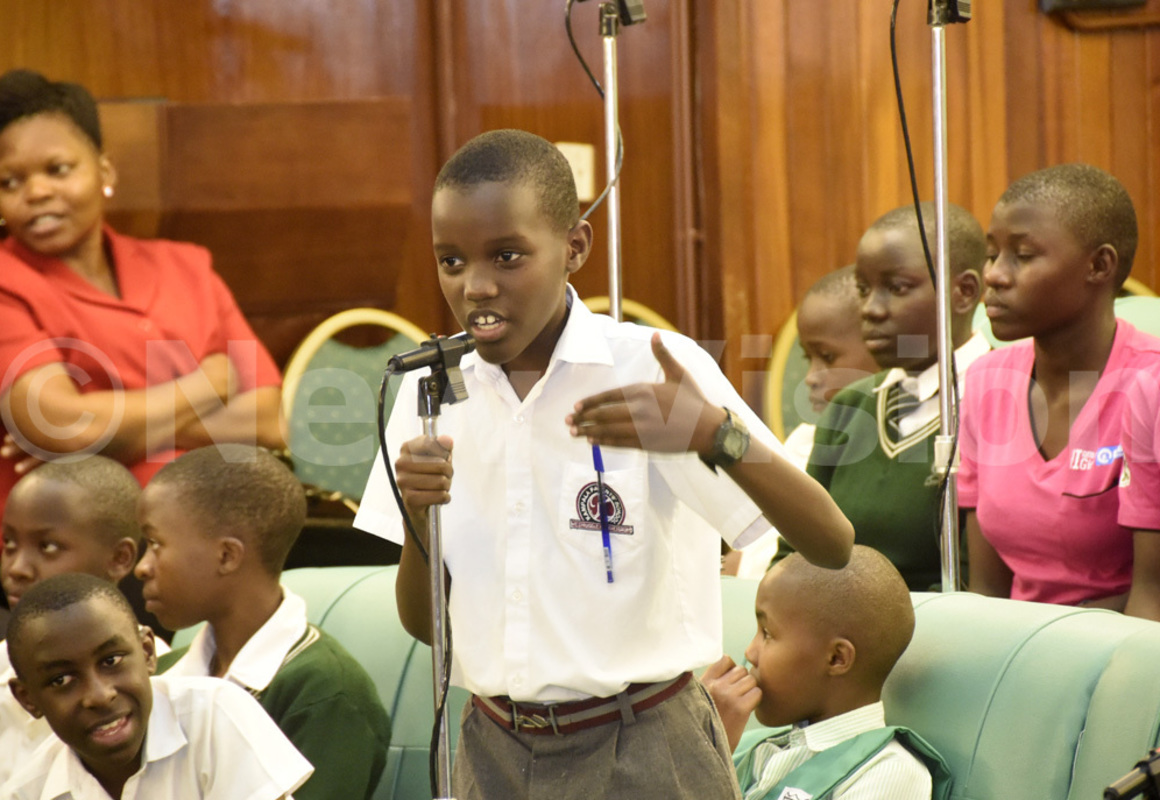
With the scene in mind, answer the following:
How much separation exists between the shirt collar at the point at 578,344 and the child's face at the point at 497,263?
48 mm

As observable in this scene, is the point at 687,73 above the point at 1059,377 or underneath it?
above

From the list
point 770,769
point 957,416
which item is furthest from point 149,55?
point 770,769

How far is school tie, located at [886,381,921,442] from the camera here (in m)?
2.89

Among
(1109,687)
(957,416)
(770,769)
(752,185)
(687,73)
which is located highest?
(687,73)

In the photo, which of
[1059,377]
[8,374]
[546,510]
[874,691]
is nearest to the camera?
[546,510]

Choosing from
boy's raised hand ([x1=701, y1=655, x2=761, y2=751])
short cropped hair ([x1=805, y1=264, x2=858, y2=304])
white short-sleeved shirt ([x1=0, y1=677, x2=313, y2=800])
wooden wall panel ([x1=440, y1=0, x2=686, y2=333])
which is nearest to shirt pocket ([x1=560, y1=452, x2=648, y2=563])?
boy's raised hand ([x1=701, y1=655, x2=761, y2=751])

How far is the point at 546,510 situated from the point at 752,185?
293cm

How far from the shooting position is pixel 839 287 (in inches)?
141

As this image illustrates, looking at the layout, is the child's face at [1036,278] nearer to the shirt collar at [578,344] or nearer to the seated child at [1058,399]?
the seated child at [1058,399]

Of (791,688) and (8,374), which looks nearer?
(791,688)

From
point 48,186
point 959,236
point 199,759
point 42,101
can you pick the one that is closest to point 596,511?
point 199,759

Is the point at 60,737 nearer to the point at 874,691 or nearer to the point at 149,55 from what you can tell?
the point at 874,691

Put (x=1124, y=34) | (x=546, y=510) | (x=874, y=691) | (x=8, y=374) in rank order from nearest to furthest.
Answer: (x=546, y=510), (x=874, y=691), (x=8, y=374), (x=1124, y=34)

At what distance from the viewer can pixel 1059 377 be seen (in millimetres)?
2523
